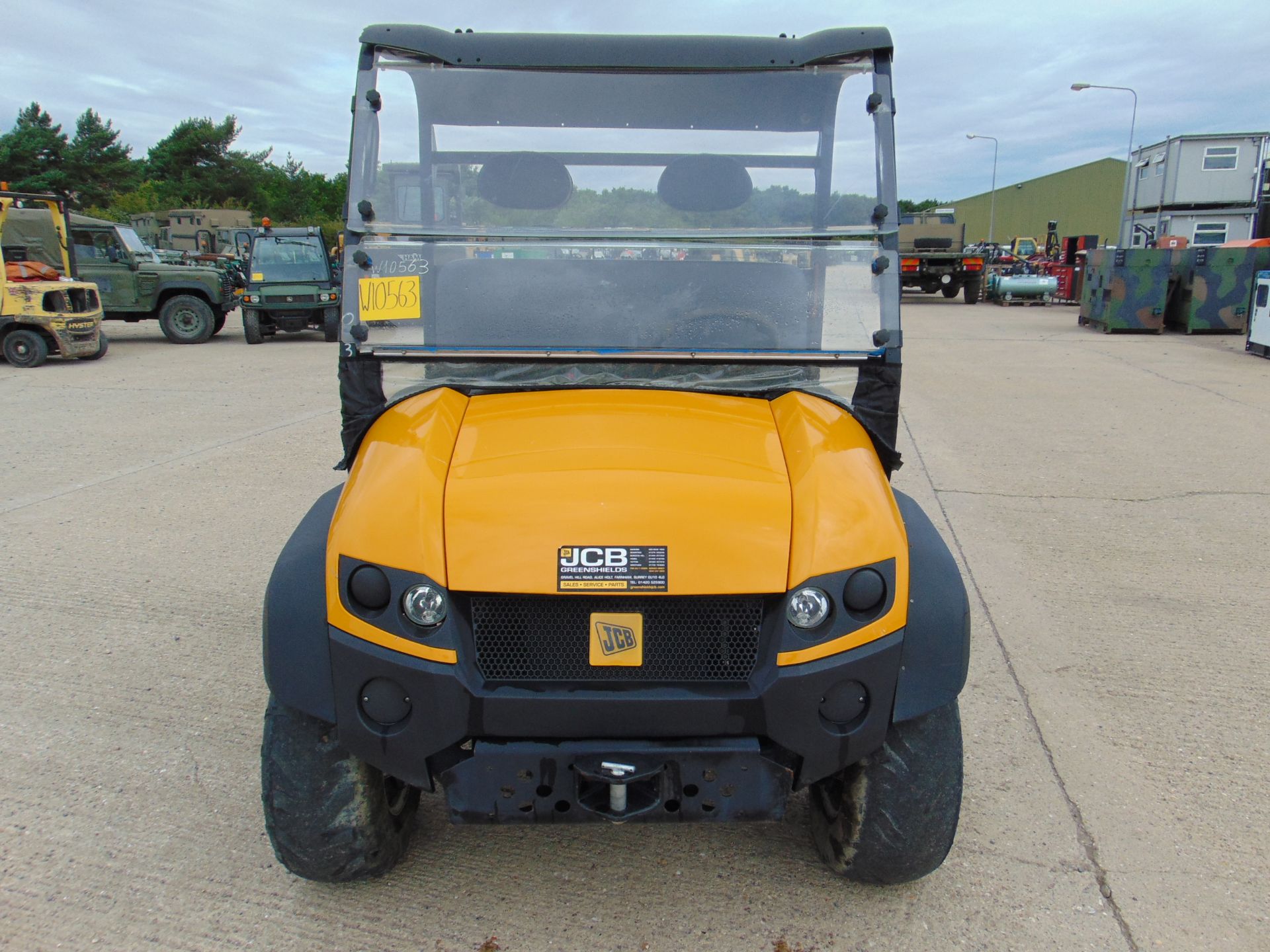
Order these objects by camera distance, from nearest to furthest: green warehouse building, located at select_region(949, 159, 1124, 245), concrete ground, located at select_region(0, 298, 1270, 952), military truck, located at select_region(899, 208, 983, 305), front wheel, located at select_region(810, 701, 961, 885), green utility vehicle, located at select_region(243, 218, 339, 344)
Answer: front wheel, located at select_region(810, 701, 961, 885), concrete ground, located at select_region(0, 298, 1270, 952), green utility vehicle, located at select_region(243, 218, 339, 344), military truck, located at select_region(899, 208, 983, 305), green warehouse building, located at select_region(949, 159, 1124, 245)

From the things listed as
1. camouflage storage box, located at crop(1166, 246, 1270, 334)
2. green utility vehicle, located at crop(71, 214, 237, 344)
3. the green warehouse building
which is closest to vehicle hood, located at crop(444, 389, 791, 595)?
green utility vehicle, located at crop(71, 214, 237, 344)

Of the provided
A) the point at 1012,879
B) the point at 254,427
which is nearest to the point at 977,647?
the point at 1012,879

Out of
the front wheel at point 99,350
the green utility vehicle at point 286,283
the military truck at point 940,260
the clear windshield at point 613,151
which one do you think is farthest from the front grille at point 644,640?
the military truck at point 940,260

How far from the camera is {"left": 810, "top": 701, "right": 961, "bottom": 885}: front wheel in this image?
217 centimetres

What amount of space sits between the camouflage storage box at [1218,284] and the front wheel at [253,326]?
53.9ft

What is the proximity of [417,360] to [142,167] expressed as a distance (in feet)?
234

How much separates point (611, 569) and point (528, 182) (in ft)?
4.48

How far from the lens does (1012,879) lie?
8.15 ft

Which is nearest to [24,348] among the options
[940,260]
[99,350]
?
[99,350]

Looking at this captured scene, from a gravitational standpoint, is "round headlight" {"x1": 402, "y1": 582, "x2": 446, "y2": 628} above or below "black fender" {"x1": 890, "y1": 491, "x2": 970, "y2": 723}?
above

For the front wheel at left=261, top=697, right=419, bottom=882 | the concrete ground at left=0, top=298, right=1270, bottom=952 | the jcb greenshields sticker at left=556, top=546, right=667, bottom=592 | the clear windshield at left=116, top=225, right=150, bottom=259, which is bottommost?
the concrete ground at left=0, top=298, right=1270, bottom=952

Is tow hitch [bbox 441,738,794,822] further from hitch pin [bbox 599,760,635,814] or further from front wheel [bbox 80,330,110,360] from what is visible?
front wheel [bbox 80,330,110,360]

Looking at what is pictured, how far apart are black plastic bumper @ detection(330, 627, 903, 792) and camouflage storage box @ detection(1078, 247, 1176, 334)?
17794 millimetres

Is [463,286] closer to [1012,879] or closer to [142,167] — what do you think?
[1012,879]
